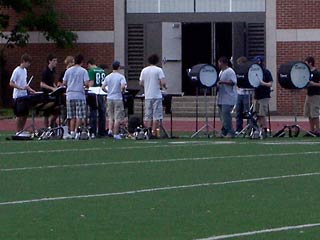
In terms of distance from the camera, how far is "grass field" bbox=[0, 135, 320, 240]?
35.9 ft

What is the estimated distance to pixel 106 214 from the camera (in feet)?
39.5

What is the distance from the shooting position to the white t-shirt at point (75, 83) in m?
23.6

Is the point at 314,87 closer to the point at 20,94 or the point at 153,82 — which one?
the point at 153,82

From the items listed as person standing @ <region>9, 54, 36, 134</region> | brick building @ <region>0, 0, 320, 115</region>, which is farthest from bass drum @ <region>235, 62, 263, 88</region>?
brick building @ <region>0, 0, 320, 115</region>

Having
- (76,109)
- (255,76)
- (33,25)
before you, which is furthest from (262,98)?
(33,25)

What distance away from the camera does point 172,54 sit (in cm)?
3822

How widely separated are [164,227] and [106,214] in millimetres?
1159

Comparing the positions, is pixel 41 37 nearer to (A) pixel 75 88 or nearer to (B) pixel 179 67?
(B) pixel 179 67

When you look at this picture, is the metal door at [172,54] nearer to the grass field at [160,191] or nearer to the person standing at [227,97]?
the person standing at [227,97]

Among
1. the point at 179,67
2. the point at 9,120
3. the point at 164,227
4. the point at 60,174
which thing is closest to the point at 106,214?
the point at 164,227

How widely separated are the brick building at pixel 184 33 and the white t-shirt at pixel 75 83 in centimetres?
1443

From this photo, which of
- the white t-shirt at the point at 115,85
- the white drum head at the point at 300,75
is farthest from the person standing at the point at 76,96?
the white drum head at the point at 300,75

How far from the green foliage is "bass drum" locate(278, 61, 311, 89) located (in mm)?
13839

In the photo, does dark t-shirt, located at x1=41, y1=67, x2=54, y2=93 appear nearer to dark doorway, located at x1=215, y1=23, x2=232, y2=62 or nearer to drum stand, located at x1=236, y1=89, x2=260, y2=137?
drum stand, located at x1=236, y1=89, x2=260, y2=137
